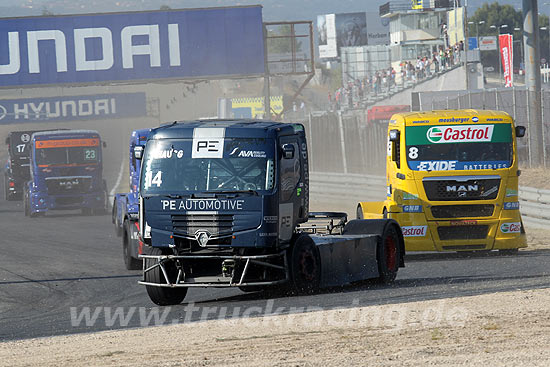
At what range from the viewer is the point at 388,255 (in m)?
15.3

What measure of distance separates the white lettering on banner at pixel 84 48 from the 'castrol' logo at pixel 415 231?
2914 cm

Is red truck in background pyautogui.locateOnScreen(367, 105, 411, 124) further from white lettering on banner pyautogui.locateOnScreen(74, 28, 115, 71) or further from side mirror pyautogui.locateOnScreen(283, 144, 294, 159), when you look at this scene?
side mirror pyautogui.locateOnScreen(283, 144, 294, 159)

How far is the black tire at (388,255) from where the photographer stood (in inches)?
589

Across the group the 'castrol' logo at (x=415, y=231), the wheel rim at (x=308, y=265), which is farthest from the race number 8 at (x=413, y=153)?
the wheel rim at (x=308, y=265)

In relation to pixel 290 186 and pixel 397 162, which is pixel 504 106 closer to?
pixel 397 162

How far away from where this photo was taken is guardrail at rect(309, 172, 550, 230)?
22281 mm

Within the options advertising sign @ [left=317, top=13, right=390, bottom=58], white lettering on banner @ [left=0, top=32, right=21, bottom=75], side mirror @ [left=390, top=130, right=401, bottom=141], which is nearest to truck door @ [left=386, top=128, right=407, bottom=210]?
side mirror @ [left=390, top=130, right=401, bottom=141]

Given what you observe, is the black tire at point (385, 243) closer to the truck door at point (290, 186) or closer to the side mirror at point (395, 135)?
the truck door at point (290, 186)

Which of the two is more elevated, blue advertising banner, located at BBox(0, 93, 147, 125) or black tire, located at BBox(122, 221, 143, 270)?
blue advertising banner, located at BBox(0, 93, 147, 125)

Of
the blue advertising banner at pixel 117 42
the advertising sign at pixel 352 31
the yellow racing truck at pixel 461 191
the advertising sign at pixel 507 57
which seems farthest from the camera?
the advertising sign at pixel 352 31

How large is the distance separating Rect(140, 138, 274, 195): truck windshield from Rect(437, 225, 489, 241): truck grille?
5.37 meters

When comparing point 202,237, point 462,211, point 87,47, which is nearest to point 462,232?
point 462,211

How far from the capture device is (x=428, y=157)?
58.8 ft

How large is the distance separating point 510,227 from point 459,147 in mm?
1566
